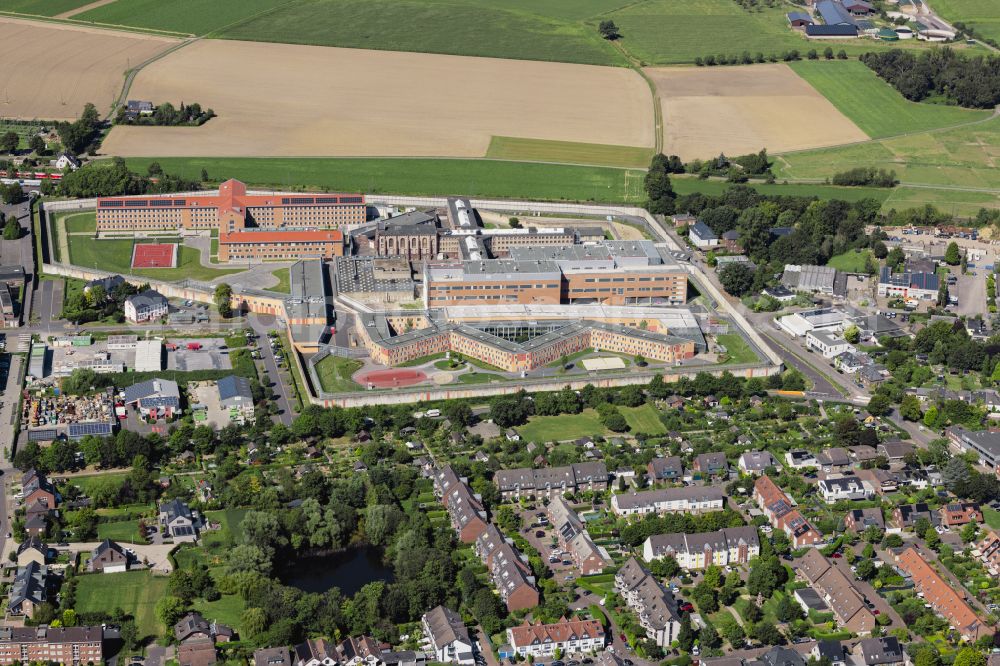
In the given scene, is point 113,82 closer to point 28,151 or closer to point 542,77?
point 28,151

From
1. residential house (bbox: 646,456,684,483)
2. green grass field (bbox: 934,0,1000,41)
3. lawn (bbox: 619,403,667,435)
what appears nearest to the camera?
residential house (bbox: 646,456,684,483)

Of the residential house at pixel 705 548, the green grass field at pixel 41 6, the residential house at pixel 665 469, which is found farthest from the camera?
the green grass field at pixel 41 6

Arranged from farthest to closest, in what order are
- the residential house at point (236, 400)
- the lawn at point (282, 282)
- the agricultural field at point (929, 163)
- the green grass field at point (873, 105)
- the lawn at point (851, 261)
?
1. the green grass field at point (873, 105)
2. the agricultural field at point (929, 163)
3. the lawn at point (851, 261)
4. the lawn at point (282, 282)
5. the residential house at point (236, 400)

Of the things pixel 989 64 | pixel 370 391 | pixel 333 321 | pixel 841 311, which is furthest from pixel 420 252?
pixel 989 64

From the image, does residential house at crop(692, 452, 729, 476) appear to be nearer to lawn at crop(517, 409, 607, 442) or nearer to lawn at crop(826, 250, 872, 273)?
lawn at crop(517, 409, 607, 442)

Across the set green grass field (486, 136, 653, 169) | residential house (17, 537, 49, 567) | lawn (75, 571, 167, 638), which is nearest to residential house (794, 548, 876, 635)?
lawn (75, 571, 167, 638)

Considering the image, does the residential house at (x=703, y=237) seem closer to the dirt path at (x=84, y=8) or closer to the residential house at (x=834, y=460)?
the residential house at (x=834, y=460)

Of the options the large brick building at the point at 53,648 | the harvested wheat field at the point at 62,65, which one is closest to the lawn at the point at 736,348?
the large brick building at the point at 53,648
